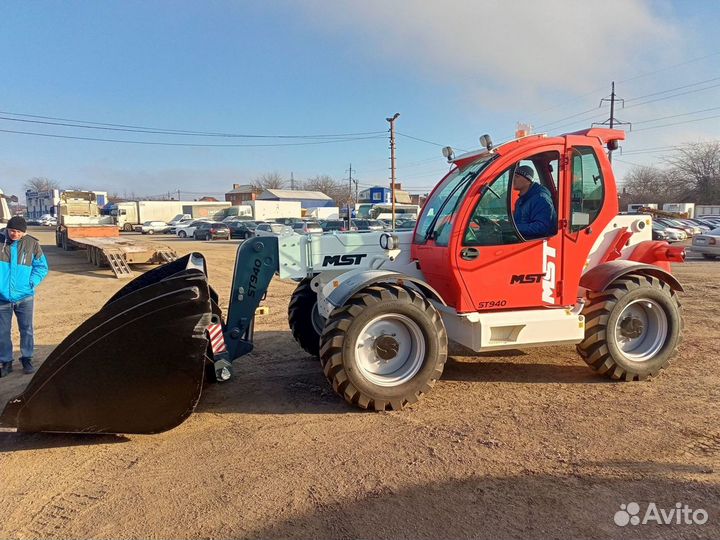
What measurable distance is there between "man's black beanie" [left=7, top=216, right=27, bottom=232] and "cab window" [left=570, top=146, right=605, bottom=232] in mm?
5999

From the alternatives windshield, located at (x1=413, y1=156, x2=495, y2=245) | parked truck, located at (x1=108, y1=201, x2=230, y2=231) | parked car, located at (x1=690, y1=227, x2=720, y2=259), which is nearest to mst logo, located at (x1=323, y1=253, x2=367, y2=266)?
windshield, located at (x1=413, y1=156, x2=495, y2=245)

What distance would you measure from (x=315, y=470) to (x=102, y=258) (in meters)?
15.0

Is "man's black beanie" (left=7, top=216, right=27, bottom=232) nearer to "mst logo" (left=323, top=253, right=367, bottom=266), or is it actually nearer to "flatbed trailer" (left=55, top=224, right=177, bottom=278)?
"mst logo" (left=323, top=253, right=367, bottom=266)

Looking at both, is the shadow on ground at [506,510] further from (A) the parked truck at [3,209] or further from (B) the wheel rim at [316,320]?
(A) the parked truck at [3,209]

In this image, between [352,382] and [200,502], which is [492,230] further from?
[200,502]

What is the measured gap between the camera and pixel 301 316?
5.82 m

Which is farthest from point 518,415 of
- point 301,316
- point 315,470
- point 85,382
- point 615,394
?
point 85,382

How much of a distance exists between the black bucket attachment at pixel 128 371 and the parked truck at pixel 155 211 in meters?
49.4

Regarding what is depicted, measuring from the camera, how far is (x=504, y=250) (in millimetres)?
4695

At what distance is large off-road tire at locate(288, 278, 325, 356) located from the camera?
5.77m

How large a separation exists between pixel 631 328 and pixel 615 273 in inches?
25.7

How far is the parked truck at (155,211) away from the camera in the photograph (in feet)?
168

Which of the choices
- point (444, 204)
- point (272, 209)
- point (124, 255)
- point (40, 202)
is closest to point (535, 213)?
point (444, 204)

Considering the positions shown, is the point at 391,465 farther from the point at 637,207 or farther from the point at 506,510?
the point at 637,207
